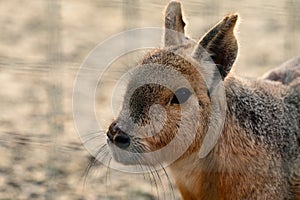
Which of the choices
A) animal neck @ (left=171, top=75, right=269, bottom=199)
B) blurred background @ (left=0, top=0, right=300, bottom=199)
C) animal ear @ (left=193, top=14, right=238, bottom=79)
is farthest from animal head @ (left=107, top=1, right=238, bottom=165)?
blurred background @ (left=0, top=0, right=300, bottom=199)

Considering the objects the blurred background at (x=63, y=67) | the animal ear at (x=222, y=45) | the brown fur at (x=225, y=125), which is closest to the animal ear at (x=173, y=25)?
the brown fur at (x=225, y=125)

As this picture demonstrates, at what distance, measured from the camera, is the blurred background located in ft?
14.5

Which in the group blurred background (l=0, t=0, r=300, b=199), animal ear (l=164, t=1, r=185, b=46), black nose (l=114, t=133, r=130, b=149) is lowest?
blurred background (l=0, t=0, r=300, b=199)

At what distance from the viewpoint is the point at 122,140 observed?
10.5 ft

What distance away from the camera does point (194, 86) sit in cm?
336

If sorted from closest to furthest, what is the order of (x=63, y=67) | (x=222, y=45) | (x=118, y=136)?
(x=118, y=136) < (x=222, y=45) < (x=63, y=67)

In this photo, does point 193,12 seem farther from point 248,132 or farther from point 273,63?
point 248,132

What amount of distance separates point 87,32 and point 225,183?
97.3 inches

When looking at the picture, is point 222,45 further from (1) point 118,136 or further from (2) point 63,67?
(2) point 63,67

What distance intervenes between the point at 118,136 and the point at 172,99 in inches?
8.9

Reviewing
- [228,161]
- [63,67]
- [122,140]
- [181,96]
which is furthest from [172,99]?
[63,67]

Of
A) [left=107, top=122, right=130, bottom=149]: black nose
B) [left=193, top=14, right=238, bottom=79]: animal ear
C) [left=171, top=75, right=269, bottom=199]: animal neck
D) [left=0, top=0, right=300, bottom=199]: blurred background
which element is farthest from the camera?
[left=0, top=0, right=300, bottom=199]: blurred background

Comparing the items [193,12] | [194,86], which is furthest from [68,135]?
[194,86]

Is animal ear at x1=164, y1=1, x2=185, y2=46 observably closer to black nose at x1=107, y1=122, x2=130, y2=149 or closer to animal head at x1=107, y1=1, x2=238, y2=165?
animal head at x1=107, y1=1, x2=238, y2=165
